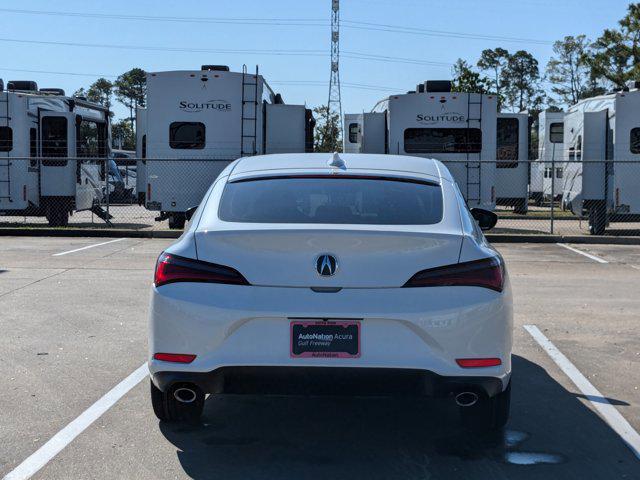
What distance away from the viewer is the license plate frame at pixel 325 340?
438cm

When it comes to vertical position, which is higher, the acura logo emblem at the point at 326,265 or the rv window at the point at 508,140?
the rv window at the point at 508,140

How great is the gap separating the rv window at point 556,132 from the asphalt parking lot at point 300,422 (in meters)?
19.8

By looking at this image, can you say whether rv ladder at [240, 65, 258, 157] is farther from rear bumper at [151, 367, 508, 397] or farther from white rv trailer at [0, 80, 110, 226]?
rear bumper at [151, 367, 508, 397]

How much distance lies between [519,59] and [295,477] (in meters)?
97.4

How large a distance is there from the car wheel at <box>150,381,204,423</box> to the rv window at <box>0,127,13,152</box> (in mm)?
16137

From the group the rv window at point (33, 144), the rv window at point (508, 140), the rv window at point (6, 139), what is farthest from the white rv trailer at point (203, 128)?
the rv window at point (508, 140)

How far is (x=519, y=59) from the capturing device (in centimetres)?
9700

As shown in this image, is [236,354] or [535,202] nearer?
[236,354]

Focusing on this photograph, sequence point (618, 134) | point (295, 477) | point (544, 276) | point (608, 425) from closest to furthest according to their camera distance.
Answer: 1. point (295, 477)
2. point (608, 425)
3. point (544, 276)
4. point (618, 134)

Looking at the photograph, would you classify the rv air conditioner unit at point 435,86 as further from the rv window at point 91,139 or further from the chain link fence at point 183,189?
the rv window at point 91,139

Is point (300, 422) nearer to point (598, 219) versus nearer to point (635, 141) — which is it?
point (598, 219)

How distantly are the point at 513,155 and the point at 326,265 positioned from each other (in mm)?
20273

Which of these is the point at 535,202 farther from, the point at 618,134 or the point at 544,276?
the point at 544,276

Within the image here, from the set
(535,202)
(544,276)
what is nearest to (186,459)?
(544,276)
